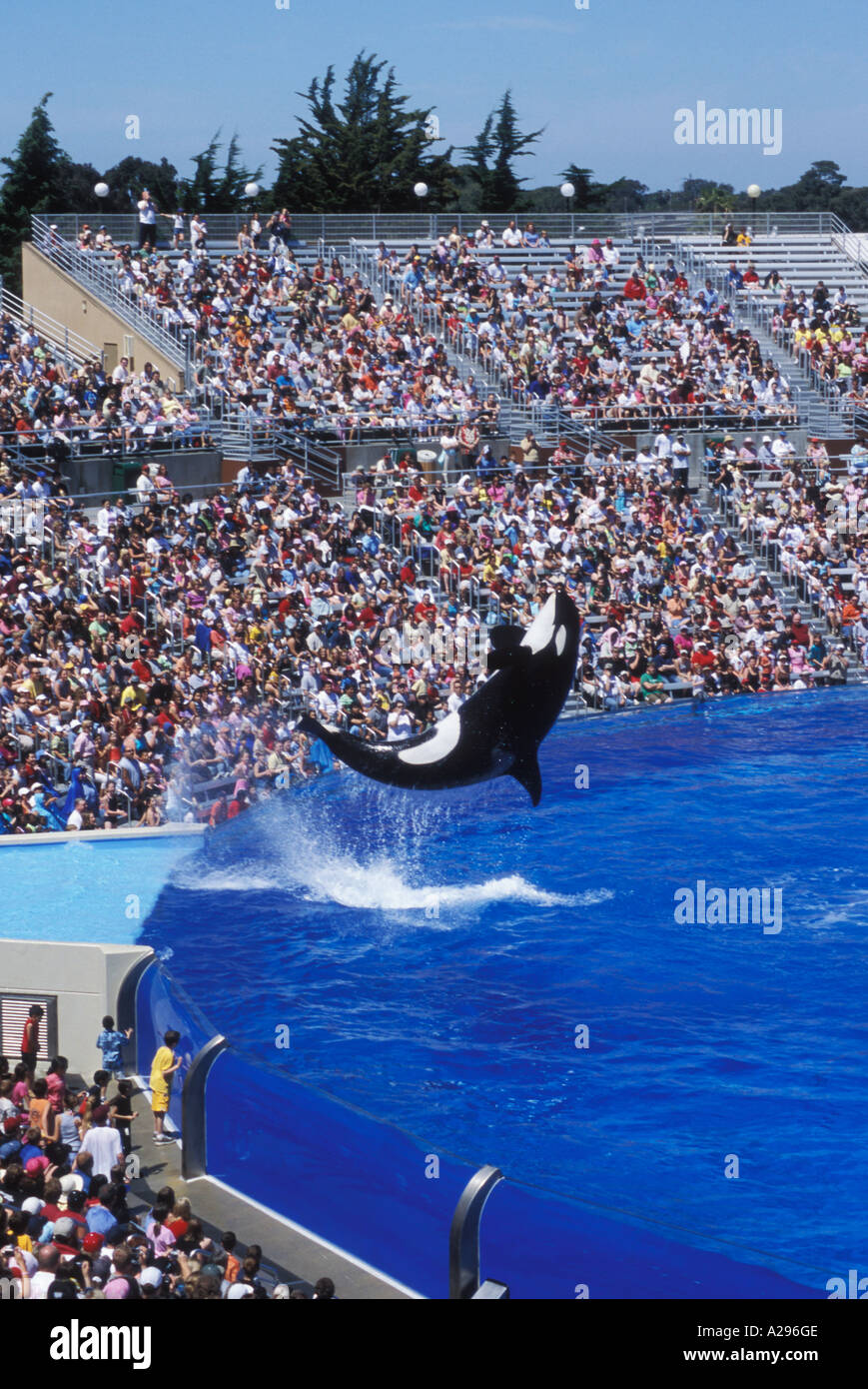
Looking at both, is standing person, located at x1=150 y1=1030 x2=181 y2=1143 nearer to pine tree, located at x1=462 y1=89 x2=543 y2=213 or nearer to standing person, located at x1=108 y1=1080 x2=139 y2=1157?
standing person, located at x1=108 y1=1080 x2=139 y2=1157

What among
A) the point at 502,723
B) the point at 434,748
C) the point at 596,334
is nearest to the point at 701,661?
the point at 596,334

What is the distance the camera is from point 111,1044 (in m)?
12.0

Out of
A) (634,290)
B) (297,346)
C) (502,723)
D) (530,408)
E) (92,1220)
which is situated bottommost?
(92,1220)

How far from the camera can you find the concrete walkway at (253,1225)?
9289mm

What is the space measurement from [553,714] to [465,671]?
8623 millimetres

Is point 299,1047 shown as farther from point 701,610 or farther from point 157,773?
point 701,610

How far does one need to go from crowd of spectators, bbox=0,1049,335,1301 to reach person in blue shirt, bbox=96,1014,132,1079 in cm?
39

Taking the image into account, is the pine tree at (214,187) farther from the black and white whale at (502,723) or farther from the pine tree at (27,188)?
the black and white whale at (502,723)

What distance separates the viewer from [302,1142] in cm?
946

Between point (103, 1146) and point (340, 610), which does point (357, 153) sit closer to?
point (340, 610)

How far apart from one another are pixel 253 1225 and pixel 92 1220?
1.07 meters

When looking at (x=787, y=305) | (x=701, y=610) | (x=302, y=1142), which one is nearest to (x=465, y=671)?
(x=701, y=610)

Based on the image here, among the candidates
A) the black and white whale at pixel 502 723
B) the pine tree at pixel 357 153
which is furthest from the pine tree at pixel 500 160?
the black and white whale at pixel 502 723

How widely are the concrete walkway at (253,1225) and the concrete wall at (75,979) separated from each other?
98cm
